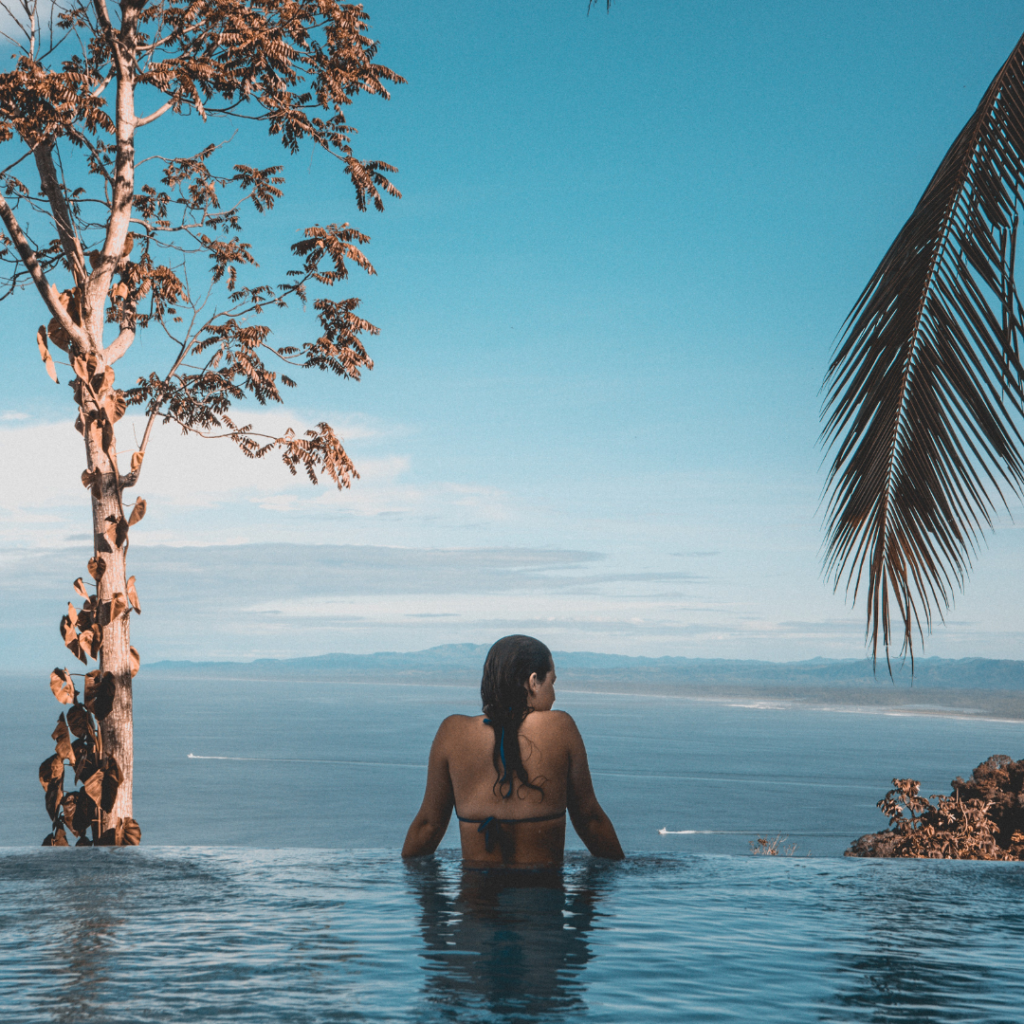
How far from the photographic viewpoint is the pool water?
3.00m

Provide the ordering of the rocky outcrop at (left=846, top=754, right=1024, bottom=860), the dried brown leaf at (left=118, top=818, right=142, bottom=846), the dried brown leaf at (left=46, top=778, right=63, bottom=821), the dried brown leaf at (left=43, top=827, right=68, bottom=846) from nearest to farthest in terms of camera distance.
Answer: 1. the dried brown leaf at (left=43, top=827, right=68, bottom=846)
2. the dried brown leaf at (left=46, top=778, right=63, bottom=821)
3. the dried brown leaf at (left=118, top=818, right=142, bottom=846)
4. the rocky outcrop at (left=846, top=754, right=1024, bottom=860)

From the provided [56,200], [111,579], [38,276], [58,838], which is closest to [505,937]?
[58,838]

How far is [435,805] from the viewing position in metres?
4.74

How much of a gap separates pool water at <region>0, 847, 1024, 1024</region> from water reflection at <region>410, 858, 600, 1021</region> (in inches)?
0.5

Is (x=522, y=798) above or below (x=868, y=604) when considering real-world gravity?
below

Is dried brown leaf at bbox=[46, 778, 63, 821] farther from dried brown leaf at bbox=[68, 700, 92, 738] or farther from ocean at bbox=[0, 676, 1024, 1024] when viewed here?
ocean at bbox=[0, 676, 1024, 1024]

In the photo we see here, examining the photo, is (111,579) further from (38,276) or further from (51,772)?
(38,276)

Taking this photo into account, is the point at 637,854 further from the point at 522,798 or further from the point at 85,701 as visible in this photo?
the point at 85,701

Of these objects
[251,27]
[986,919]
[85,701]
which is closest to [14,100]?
[251,27]

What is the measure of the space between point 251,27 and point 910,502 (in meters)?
8.61

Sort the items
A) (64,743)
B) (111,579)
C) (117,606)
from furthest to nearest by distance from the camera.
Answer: (111,579) → (117,606) → (64,743)

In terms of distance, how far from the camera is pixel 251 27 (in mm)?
10766

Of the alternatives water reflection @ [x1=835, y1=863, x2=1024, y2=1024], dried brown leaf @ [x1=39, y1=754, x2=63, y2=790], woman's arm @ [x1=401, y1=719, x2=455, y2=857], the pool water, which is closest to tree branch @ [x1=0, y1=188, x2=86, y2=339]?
dried brown leaf @ [x1=39, y1=754, x2=63, y2=790]

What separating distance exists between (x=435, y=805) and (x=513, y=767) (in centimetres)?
47
